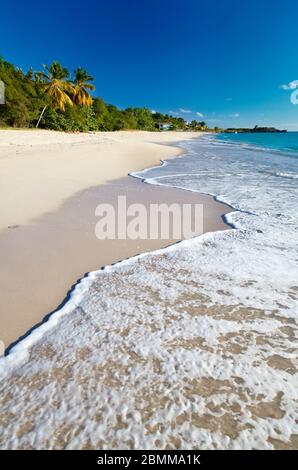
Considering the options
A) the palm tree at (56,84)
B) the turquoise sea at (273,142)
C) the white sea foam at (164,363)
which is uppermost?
the palm tree at (56,84)

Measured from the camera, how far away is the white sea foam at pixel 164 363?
5.22 ft

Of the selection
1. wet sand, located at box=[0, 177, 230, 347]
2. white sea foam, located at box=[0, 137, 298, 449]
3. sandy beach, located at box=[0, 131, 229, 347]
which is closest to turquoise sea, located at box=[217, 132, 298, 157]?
sandy beach, located at box=[0, 131, 229, 347]

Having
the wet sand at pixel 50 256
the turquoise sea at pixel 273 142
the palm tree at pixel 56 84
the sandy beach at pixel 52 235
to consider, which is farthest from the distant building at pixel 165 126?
the wet sand at pixel 50 256

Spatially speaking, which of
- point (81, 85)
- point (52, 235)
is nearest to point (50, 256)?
point (52, 235)

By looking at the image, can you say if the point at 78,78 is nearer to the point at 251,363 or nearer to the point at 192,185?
the point at 192,185

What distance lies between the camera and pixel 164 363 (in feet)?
6.66

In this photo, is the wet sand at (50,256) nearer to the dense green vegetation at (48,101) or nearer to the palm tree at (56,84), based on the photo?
the dense green vegetation at (48,101)

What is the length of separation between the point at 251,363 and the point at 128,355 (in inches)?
31.5

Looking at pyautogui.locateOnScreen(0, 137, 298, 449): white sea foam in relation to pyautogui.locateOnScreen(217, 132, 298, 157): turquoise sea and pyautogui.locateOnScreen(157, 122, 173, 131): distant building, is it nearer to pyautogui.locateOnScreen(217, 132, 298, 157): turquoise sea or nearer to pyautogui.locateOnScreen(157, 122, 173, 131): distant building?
pyautogui.locateOnScreen(217, 132, 298, 157): turquoise sea

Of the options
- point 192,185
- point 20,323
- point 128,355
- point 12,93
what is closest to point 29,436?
point 128,355

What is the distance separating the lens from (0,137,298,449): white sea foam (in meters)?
1.59

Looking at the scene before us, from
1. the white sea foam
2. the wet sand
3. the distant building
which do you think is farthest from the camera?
the distant building

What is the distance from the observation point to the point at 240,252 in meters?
3.87

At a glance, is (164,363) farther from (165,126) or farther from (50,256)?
(165,126)
